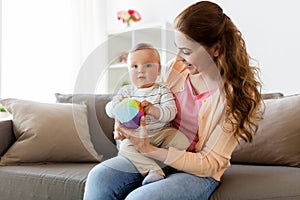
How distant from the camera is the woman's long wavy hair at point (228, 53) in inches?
46.9

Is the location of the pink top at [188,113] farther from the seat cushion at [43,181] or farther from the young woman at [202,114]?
the seat cushion at [43,181]

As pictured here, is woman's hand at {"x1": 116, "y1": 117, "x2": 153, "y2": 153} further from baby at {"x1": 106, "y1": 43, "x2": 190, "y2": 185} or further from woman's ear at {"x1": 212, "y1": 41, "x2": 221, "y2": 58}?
woman's ear at {"x1": 212, "y1": 41, "x2": 221, "y2": 58}

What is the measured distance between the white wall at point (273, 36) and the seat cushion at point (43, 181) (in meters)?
1.39

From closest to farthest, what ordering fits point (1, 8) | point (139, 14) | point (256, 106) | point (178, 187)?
1. point (178, 187)
2. point (256, 106)
3. point (1, 8)
4. point (139, 14)

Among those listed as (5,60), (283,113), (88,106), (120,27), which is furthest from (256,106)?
(120,27)

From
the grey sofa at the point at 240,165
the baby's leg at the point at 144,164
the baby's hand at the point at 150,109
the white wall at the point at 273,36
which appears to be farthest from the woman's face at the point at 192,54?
the white wall at the point at 273,36

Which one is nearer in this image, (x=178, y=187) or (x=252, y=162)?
(x=178, y=187)

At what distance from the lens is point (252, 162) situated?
1.72m

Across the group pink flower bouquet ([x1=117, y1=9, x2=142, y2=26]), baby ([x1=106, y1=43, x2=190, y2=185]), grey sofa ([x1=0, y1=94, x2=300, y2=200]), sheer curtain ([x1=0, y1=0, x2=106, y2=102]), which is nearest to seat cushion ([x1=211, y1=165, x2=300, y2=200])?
grey sofa ([x1=0, y1=94, x2=300, y2=200])

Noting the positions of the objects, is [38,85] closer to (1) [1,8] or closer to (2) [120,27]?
(1) [1,8]

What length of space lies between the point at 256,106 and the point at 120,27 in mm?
2126

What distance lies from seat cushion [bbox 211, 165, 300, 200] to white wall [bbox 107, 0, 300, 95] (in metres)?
1.11

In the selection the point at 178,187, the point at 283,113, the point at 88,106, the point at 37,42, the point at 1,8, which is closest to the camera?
the point at 178,187

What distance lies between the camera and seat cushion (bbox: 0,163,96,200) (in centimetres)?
158
